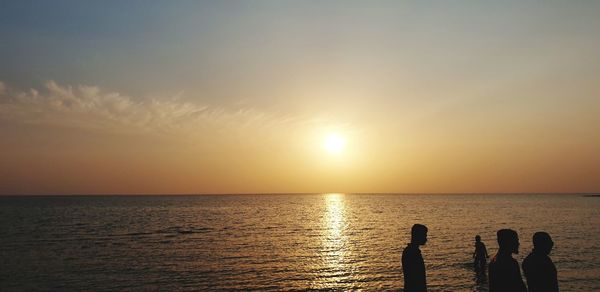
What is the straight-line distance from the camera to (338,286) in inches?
939

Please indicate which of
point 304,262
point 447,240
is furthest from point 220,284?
point 447,240

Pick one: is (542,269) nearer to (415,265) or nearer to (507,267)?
(507,267)

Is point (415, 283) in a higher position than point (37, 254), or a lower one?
higher

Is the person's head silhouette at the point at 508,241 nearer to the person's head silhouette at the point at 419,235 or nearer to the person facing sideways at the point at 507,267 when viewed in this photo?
the person facing sideways at the point at 507,267

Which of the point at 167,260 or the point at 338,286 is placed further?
the point at 167,260

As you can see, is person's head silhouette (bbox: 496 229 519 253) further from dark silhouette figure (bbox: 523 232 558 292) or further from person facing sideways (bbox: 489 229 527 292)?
dark silhouette figure (bbox: 523 232 558 292)

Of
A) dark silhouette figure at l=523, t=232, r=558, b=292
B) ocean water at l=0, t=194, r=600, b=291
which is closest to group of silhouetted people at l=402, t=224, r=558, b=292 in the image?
→ dark silhouette figure at l=523, t=232, r=558, b=292

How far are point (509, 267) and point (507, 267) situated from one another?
3 cm

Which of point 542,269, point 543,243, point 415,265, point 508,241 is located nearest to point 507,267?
point 508,241

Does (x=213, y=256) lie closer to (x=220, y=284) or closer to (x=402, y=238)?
(x=220, y=284)

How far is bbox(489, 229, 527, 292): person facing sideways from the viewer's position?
277 inches

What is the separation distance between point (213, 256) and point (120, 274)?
9086mm

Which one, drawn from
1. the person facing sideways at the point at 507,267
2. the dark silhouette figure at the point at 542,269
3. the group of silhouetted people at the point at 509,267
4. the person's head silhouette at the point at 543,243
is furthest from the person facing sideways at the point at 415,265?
the person's head silhouette at the point at 543,243

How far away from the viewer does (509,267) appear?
7.11m
